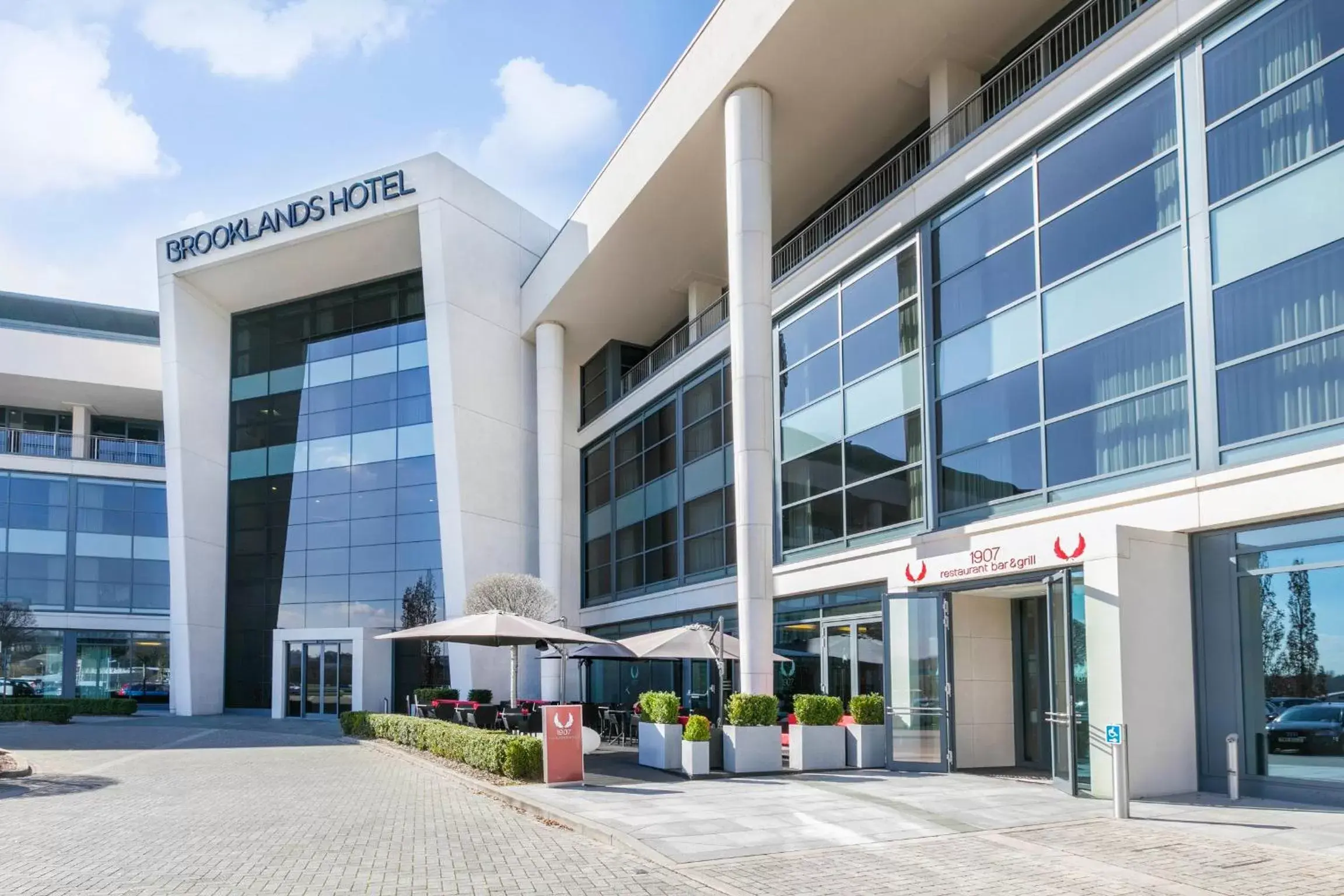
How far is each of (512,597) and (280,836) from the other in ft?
59.6

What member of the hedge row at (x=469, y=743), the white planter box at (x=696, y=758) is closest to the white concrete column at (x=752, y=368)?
the white planter box at (x=696, y=758)

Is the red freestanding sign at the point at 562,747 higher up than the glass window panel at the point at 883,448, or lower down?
lower down

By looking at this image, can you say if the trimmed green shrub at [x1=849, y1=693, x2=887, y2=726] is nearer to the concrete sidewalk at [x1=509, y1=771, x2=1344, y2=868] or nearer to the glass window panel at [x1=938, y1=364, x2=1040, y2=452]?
the concrete sidewalk at [x1=509, y1=771, x2=1344, y2=868]

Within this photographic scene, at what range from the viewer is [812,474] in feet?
75.7

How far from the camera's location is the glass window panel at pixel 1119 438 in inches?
563

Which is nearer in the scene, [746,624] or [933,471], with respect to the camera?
[933,471]

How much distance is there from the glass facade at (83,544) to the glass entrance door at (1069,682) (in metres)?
38.5

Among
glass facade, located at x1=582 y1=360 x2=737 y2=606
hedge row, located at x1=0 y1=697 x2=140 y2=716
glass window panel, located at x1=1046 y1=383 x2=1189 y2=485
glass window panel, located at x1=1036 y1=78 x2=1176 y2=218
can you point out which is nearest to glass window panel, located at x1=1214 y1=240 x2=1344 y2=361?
glass window panel, located at x1=1046 y1=383 x2=1189 y2=485

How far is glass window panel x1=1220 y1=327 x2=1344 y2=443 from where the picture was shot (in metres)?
12.3

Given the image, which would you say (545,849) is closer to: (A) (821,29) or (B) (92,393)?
(A) (821,29)

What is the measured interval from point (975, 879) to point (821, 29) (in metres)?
15.0

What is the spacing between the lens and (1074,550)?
46.8ft

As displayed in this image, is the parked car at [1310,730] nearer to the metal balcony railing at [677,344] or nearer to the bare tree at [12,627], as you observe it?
the metal balcony railing at [677,344]

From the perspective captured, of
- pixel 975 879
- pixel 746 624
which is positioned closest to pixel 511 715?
pixel 746 624
